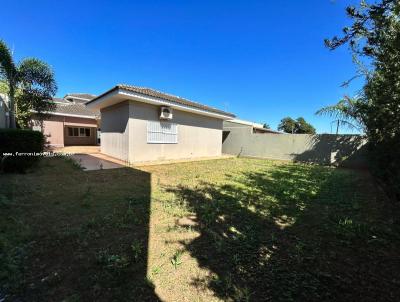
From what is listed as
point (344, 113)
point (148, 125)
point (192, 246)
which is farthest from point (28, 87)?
point (344, 113)

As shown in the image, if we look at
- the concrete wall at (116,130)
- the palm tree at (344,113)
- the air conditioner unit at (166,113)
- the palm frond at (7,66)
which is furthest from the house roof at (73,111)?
the palm tree at (344,113)

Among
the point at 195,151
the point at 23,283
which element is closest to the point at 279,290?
the point at 23,283

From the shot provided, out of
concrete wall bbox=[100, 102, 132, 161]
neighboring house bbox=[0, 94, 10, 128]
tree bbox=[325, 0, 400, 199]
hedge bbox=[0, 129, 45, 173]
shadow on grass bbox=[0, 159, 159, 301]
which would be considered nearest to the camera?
shadow on grass bbox=[0, 159, 159, 301]

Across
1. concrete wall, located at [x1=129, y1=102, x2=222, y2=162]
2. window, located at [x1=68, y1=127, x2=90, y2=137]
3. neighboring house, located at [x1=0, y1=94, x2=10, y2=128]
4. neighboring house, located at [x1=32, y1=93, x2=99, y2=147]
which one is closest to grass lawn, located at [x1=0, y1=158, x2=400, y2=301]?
concrete wall, located at [x1=129, y1=102, x2=222, y2=162]

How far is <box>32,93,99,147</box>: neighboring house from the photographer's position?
55.0 feet

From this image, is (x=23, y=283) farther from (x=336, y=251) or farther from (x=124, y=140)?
(x=124, y=140)

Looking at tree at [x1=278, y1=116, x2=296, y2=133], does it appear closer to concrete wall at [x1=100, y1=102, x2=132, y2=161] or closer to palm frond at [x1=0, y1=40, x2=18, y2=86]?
concrete wall at [x1=100, y1=102, x2=132, y2=161]

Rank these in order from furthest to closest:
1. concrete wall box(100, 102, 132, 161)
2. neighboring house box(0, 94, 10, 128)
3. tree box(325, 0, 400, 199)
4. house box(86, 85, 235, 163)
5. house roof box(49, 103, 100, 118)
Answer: house roof box(49, 103, 100, 118), concrete wall box(100, 102, 132, 161), house box(86, 85, 235, 163), neighboring house box(0, 94, 10, 128), tree box(325, 0, 400, 199)

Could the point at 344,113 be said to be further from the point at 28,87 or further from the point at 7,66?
the point at 28,87

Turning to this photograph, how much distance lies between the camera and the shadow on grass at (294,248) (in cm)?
205

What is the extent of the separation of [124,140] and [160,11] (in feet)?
22.0

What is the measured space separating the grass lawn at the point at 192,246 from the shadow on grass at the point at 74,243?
0.04ft

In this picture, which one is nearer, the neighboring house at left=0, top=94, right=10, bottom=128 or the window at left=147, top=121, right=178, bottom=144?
the neighboring house at left=0, top=94, right=10, bottom=128

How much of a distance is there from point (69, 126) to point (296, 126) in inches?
1996
